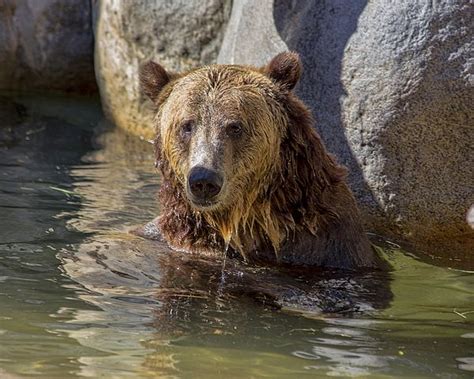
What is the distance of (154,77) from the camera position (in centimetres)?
698

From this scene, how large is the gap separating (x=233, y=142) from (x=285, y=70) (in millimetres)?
606

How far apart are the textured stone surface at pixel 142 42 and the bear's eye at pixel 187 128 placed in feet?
12.1

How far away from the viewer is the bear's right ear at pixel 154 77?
274 inches

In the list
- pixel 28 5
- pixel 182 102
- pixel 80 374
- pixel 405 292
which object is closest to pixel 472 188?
pixel 405 292

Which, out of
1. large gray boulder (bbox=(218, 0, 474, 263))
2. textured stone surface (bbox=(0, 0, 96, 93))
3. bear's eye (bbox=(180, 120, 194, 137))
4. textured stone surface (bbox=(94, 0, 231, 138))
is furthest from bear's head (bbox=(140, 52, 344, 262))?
textured stone surface (bbox=(0, 0, 96, 93))

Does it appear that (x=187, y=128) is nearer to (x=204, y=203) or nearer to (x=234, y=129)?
(x=234, y=129)

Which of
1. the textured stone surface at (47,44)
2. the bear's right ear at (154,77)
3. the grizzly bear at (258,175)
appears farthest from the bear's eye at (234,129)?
the textured stone surface at (47,44)

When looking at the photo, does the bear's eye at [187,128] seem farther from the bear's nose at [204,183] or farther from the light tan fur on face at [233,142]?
the bear's nose at [204,183]

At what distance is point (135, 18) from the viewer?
→ 1060 cm

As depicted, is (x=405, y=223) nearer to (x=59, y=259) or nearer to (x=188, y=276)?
(x=188, y=276)

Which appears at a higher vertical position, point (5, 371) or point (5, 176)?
point (5, 176)

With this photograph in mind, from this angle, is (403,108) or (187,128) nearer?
(187,128)

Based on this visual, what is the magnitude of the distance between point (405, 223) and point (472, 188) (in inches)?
19.9

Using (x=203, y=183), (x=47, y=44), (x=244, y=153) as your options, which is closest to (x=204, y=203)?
(x=203, y=183)
